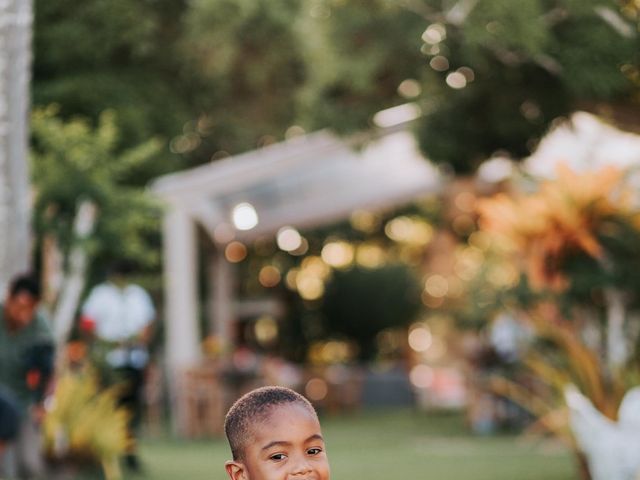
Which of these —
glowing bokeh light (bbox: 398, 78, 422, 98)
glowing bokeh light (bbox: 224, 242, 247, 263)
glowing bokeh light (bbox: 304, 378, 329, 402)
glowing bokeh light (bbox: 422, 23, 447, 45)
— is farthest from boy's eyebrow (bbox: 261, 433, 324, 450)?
glowing bokeh light (bbox: 224, 242, 247, 263)

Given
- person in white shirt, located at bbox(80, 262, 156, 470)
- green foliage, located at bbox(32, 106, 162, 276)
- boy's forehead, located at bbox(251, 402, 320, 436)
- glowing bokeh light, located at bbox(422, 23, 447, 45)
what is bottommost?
boy's forehead, located at bbox(251, 402, 320, 436)

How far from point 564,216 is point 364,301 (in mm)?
20418

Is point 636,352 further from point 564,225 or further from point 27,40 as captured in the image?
point 27,40

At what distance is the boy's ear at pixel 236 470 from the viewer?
3555 mm

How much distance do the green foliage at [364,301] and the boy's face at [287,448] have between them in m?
27.7

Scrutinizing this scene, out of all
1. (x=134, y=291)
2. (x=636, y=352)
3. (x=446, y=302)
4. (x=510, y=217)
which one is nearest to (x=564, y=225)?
(x=510, y=217)

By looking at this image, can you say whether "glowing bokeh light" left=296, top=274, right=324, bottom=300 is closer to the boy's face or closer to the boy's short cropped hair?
the boy's short cropped hair

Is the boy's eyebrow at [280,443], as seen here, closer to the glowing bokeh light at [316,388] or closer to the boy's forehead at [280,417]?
the boy's forehead at [280,417]

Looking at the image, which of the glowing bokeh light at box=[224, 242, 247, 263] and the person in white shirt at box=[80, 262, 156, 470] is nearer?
the person in white shirt at box=[80, 262, 156, 470]

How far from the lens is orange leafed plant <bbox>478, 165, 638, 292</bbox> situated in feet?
35.8

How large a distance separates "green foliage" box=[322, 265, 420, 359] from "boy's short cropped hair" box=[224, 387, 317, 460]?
90.5 ft

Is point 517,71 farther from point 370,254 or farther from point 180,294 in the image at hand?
point 370,254

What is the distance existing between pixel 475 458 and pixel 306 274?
22.0m

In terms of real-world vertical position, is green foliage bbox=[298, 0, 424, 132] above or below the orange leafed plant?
above
